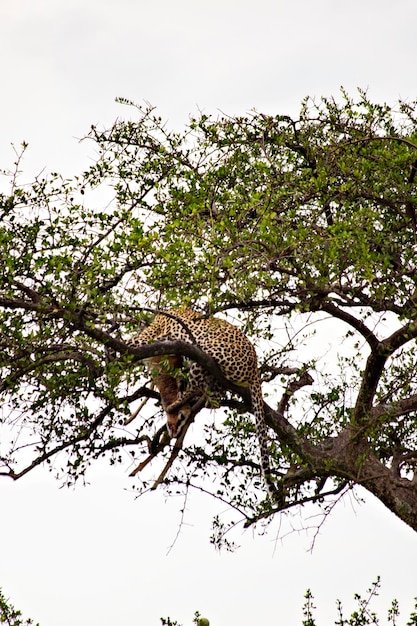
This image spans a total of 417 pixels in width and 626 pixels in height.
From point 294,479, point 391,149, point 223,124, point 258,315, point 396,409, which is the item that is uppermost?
point 223,124

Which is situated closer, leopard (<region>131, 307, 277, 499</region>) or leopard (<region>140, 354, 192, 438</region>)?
leopard (<region>131, 307, 277, 499</region>)

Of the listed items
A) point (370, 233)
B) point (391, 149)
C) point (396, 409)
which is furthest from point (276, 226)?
point (396, 409)

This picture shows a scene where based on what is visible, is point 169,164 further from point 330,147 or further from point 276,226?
point 276,226

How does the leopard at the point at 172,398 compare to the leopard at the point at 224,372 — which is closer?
the leopard at the point at 224,372

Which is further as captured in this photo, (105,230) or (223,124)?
(223,124)

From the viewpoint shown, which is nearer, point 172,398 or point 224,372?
point 224,372

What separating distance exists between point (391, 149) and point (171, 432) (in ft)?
12.4

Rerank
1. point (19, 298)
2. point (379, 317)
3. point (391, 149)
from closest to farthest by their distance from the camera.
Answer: point (19, 298) → point (379, 317) → point (391, 149)

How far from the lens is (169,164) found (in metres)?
12.1

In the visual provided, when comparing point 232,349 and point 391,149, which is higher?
point 391,149

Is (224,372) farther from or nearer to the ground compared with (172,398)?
farther from the ground

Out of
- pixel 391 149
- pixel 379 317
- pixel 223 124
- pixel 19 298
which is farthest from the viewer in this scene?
pixel 223 124

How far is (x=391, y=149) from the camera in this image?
10703 millimetres

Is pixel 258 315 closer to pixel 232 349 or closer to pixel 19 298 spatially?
pixel 232 349
